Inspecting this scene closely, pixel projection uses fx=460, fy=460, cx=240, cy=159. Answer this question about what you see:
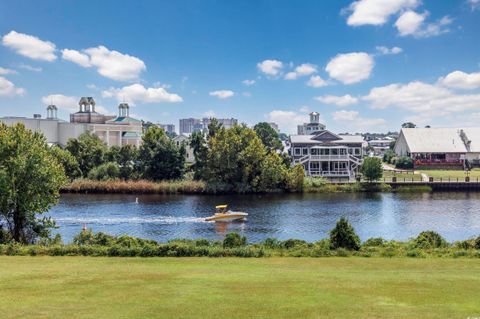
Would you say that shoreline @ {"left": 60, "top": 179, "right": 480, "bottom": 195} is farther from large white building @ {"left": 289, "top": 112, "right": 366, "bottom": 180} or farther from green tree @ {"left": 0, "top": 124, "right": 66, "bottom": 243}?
green tree @ {"left": 0, "top": 124, "right": 66, "bottom": 243}

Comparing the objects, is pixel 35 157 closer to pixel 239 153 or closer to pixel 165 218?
pixel 165 218

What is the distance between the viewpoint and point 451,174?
8231 cm

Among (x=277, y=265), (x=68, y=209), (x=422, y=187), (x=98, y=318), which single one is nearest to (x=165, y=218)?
(x=68, y=209)

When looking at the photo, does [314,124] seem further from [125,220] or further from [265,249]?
[265,249]

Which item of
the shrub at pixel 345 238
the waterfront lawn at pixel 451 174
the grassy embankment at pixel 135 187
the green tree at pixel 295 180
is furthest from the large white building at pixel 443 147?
the shrub at pixel 345 238

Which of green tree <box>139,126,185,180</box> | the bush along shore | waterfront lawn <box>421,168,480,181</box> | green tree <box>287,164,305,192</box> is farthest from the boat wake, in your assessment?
waterfront lawn <box>421,168,480,181</box>

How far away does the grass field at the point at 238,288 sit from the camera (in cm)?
1263

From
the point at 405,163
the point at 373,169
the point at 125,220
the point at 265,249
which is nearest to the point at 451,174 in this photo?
the point at 405,163

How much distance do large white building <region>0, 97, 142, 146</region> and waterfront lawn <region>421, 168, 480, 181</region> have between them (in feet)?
206

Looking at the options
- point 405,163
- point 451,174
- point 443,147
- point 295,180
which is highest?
point 443,147

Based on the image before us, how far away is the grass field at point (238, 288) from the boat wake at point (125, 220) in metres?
22.5

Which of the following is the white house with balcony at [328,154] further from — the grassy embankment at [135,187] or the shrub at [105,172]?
the shrub at [105,172]

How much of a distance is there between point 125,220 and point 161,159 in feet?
95.9

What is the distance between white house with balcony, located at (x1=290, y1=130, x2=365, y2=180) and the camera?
78.8 metres
